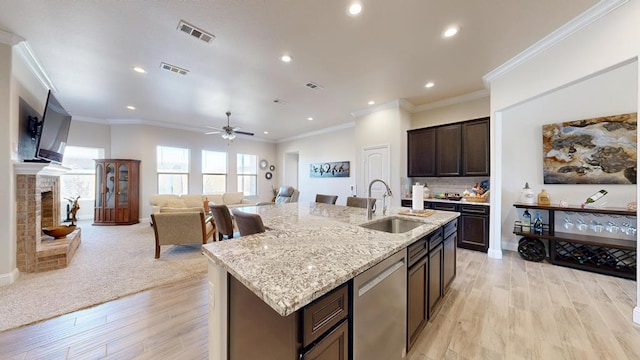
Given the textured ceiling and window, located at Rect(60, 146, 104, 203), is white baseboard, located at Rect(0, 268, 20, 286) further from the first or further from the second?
window, located at Rect(60, 146, 104, 203)

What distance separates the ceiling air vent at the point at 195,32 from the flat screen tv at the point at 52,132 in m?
2.42

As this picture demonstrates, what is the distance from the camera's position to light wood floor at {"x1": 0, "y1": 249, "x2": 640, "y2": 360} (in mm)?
1684

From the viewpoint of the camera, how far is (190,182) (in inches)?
293

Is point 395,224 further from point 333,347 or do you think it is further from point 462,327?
point 333,347

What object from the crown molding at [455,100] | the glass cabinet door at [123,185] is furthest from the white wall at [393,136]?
the glass cabinet door at [123,185]

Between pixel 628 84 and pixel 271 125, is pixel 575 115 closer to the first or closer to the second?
pixel 628 84

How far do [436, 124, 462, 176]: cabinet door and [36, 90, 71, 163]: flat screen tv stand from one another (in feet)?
21.2

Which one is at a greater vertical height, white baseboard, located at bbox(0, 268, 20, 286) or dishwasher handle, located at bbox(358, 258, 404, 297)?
dishwasher handle, located at bbox(358, 258, 404, 297)

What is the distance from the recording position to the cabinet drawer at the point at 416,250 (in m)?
1.56

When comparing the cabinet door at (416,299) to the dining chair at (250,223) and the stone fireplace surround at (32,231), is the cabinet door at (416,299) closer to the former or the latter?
the dining chair at (250,223)

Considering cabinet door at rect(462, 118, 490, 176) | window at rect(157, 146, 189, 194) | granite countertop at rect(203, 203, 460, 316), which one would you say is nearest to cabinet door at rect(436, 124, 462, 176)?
cabinet door at rect(462, 118, 490, 176)

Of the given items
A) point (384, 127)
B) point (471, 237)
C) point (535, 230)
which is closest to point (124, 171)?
point (384, 127)

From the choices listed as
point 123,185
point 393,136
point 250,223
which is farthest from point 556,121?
point 123,185

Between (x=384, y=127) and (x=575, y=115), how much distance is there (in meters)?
2.99
